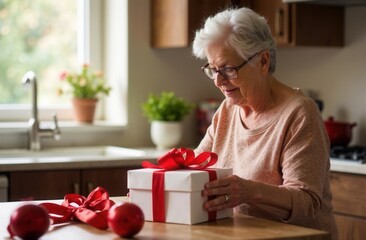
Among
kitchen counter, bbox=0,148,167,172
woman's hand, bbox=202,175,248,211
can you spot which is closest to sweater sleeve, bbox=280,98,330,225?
woman's hand, bbox=202,175,248,211

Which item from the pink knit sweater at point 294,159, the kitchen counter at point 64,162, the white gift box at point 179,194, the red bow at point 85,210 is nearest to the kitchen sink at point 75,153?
the kitchen counter at point 64,162

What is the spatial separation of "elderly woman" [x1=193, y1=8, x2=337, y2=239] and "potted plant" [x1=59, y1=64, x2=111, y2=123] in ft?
5.44

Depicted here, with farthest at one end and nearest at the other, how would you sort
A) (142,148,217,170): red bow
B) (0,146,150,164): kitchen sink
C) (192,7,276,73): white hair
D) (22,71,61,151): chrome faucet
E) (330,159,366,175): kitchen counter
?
1. (22,71,61,151): chrome faucet
2. (0,146,150,164): kitchen sink
3. (330,159,366,175): kitchen counter
4. (192,7,276,73): white hair
5. (142,148,217,170): red bow

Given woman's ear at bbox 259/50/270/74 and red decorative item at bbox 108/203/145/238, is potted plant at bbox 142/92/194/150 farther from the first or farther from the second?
red decorative item at bbox 108/203/145/238

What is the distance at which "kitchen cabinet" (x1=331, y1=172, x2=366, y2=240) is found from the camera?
3.20m

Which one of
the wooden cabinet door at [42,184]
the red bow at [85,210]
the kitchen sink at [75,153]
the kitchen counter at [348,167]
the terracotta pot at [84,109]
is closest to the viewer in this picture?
the red bow at [85,210]

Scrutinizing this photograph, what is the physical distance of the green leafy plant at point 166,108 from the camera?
3.96 m

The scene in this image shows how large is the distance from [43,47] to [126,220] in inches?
102

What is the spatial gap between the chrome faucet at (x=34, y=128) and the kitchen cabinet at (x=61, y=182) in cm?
49

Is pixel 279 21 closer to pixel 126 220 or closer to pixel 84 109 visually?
pixel 84 109

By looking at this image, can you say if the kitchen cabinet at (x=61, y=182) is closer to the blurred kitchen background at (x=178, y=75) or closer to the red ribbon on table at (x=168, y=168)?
the blurred kitchen background at (x=178, y=75)

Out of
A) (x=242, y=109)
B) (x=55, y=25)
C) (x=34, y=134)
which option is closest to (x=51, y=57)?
(x=55, y=25)

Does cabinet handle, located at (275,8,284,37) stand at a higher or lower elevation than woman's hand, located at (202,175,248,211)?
higher

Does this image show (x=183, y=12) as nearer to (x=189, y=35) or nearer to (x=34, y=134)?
(x=189, y=35)
